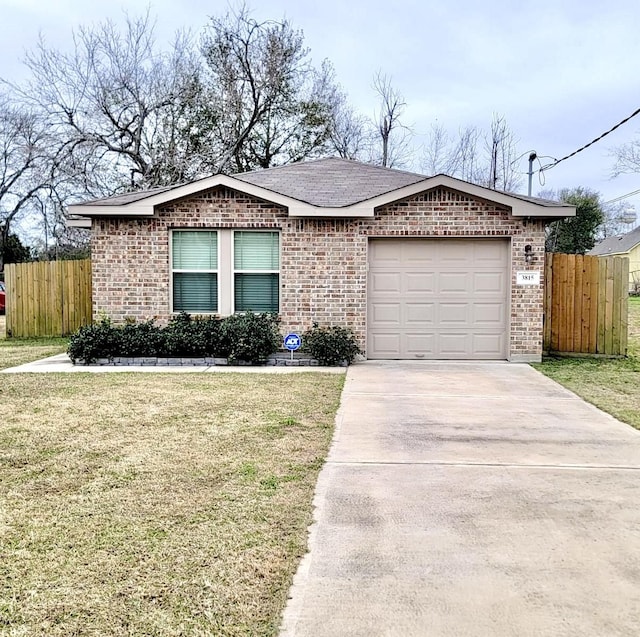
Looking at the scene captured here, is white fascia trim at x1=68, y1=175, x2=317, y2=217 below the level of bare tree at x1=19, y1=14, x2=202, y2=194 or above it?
below

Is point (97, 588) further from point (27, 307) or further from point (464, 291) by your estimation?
point (27, 307)

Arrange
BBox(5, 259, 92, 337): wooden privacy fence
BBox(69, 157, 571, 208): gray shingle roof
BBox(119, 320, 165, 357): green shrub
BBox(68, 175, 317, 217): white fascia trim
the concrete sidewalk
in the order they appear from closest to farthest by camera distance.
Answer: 1. the concrete sidewalk
2. BBox(119, 320, 165, 357): green shrub
3. BBox(68, 175, 317, 217): white fascia trim
4. BBox(69, 157, 571, 208): gray shingle roof
5. BBox(5, 259, 92, 337): wooden privacy fence

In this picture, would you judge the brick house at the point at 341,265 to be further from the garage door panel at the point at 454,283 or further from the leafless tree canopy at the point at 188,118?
the leafless tree canopy at the point at 188,118

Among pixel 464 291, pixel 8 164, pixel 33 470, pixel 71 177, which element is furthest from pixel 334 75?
pixel 33 470

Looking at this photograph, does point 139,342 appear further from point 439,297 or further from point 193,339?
point 439,297

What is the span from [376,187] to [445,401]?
19.5 feet

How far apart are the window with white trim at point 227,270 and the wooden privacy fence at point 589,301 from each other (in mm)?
5019

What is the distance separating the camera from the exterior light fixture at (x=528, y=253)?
11000 mm

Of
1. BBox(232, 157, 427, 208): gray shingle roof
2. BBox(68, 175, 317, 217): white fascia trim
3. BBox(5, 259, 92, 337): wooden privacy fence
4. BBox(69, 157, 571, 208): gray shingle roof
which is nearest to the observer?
BBox(68, 175, 317, 217): white fascia trim

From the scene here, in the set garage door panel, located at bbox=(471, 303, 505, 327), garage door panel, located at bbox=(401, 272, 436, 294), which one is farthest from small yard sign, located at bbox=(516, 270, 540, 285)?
garage door panel, located at bbox=(401, 272, 436, 294)

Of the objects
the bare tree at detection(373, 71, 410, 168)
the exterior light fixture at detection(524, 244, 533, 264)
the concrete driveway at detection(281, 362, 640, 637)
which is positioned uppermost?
the bare tree at detection(373, 71, 410, 168)

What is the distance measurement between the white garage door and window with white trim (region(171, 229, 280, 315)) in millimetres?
1825

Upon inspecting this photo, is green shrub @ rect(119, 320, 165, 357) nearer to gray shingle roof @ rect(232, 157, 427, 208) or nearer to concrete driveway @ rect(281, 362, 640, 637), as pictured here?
gray shingle roof @ rect(232, 157, 427, 208)

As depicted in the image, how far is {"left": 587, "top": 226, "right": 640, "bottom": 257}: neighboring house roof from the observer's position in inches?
1654
